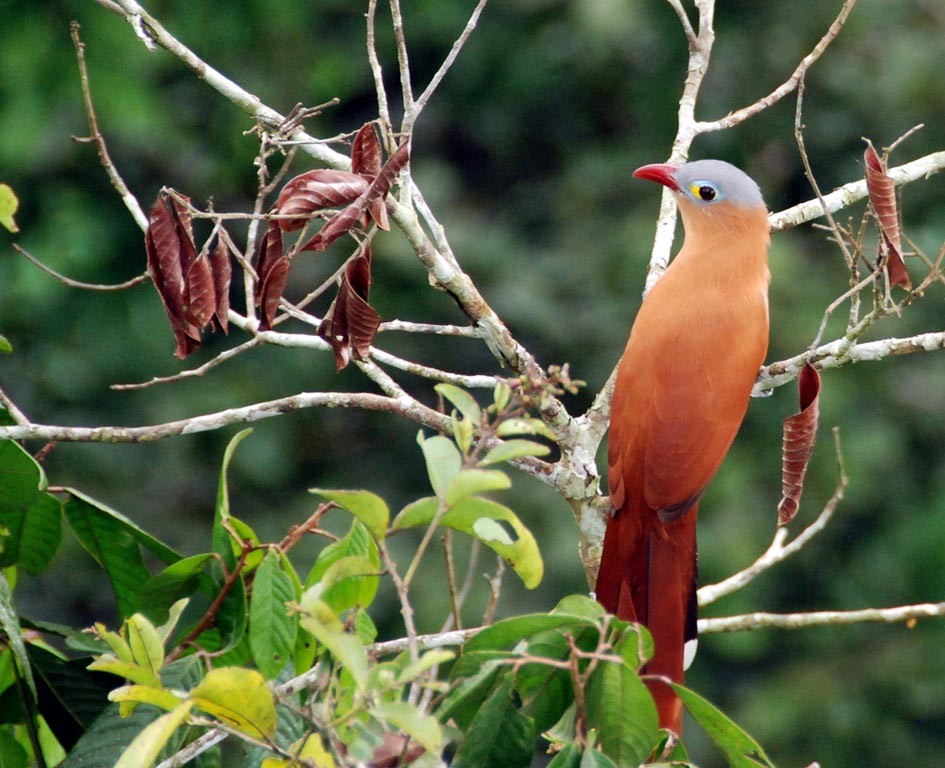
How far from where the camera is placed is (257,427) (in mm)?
5641

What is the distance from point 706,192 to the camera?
2891mm

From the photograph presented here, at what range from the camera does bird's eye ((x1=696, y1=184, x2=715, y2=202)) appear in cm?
289

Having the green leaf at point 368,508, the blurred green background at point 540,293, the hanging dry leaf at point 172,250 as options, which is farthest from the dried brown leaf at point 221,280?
the blurred green background at point 540,293

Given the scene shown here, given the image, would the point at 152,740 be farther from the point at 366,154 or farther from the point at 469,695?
the point at 366,154

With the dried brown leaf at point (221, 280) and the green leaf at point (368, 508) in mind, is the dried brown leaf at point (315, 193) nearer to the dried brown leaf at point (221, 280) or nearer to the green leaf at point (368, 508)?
the dried brown leaf at point (221, 280)

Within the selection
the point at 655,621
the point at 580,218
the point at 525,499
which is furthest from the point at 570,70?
the point at 655,621

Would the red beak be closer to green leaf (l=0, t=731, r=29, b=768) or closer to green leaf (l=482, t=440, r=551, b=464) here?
green leaf (l=482, t=440, r=551, b=464)

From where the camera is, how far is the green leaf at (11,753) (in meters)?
2.14

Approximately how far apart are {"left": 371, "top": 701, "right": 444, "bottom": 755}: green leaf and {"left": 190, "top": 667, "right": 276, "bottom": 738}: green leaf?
8.5 inches

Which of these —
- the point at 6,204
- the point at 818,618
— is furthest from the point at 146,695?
the point at 818,618

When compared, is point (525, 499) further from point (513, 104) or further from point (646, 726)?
point (646, 726)

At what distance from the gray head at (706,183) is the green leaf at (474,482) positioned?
4.84ft

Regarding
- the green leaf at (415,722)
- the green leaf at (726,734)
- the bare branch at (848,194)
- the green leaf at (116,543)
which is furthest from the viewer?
the bare branch at (848,194)

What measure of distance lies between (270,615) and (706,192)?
146 cm
